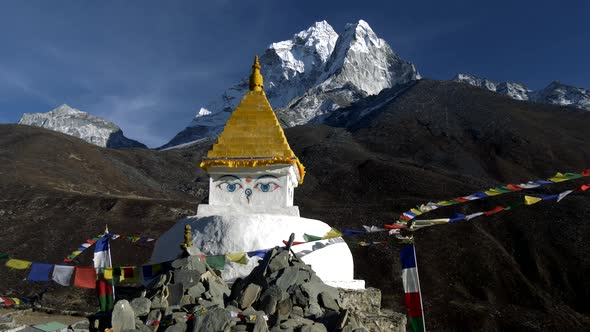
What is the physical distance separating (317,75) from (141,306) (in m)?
112

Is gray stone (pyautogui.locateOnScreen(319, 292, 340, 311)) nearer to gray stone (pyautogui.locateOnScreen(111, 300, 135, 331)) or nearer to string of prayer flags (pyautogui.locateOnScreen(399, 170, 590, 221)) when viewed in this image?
string of prayer flags (pyautogui.locateOnScreen(399, 170, 590, 221))

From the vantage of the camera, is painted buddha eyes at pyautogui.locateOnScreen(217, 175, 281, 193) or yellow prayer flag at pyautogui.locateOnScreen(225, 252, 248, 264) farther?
painted buddha eyes at pyautogui.locateOnScreen(217, 175, 281, 193)

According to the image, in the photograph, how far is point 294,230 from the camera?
7.52 meters

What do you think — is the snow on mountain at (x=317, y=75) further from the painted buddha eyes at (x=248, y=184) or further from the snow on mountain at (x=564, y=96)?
the painted buddha eyes at (x=248, y=184)

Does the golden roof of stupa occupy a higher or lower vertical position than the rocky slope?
lower

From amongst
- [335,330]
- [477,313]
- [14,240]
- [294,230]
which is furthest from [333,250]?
[14,240]

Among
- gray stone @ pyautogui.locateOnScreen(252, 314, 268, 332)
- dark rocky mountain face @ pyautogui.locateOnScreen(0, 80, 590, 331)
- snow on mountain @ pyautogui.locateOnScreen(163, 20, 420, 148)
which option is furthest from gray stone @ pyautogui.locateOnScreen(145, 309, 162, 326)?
snow on mountain @ pyautogui.locateOnScreen(163, 20, 420, 148)

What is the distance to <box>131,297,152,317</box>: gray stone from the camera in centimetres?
587

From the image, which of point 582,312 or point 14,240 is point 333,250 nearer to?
point 582,312

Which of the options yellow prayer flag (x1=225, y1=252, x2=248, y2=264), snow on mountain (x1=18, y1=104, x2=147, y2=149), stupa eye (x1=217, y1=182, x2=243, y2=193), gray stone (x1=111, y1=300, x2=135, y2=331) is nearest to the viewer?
gray stone (x1=111, y1=300, x2=135, y2=331)

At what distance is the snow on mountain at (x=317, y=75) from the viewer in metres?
86.5

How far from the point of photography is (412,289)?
6.91 m

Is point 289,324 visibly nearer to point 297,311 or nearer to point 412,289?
point 297,311

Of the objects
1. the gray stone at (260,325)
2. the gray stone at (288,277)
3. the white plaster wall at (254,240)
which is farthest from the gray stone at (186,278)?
the gray stone at (260,325)
